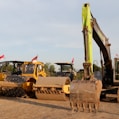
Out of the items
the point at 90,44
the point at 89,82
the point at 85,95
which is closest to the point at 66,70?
the point at 90,44

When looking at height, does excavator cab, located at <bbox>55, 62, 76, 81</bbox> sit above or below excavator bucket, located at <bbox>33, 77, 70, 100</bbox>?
above

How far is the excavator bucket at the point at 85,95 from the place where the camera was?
1085 cm

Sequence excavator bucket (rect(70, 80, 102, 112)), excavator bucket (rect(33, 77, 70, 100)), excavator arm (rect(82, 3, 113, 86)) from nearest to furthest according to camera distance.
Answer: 1. excavator bucket (rect(70, 80, 102, 112))
2. excavator arm (rect(82, 3, 113, 86))
3. excavator bucket (rect(33, 77, 70, 100))

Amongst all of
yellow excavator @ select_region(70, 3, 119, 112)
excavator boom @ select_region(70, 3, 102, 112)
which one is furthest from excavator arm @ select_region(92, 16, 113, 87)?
excavator boom @ select_region(70, 3, 102, 112)

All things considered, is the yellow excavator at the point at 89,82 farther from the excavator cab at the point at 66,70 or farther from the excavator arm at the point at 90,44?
the excavator cab at the point at 66,70

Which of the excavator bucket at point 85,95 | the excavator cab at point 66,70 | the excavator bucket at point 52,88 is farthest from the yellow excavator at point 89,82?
the excavator cab at point 66,70

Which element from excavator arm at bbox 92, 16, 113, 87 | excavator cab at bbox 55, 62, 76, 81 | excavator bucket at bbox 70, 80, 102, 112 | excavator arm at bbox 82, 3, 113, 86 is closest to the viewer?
excavator bucket at bbox 70, 80, 102, 112

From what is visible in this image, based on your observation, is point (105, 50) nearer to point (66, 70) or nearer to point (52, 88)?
point (52, 88)

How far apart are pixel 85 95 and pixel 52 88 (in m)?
4.08

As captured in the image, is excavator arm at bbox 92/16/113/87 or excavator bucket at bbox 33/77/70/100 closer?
excavator arm at bbox 92/16/113/87

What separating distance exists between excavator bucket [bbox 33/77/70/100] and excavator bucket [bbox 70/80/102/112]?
339 cm

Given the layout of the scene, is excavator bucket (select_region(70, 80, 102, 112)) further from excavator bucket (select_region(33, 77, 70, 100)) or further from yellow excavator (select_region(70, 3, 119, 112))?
excavator bucket (select_region(33, 77, 70, 100))

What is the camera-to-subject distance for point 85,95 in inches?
430

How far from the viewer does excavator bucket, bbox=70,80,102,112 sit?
10.9 m
